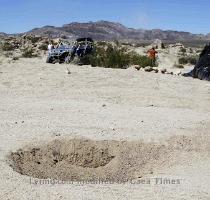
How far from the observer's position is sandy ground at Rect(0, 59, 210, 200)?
7348mm

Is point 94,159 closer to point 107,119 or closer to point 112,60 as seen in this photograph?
point 107,119

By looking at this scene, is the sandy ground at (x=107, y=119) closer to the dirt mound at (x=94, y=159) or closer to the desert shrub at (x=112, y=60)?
the dirt mound at (x=94, y=159)

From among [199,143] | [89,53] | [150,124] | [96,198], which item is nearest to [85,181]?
[96,198]

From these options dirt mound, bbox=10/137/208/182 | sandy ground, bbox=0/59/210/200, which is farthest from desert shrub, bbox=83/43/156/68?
dirt mound, bbox=10/137/208/182

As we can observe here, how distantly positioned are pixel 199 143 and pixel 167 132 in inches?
34.2

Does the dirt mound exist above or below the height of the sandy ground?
below

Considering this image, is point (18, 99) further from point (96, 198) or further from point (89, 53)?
point (89, 53)

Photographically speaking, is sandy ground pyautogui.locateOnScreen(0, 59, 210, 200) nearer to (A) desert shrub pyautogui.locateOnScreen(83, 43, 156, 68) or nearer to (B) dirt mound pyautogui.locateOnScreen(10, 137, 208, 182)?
(B) dirt mound pyautogui.locateOnScreen(10, 137, 208, 182)

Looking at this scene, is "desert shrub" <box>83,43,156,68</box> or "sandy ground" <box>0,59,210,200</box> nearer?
"sandy ground" <box>0,59,210,200</box>

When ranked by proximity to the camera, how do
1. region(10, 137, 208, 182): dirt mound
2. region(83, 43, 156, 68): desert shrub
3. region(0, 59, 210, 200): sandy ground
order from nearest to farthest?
region(0, 59, 210, 200): sandy ground
region(10, 137, 208, 182): dirt mound
region(83, 43, 156, 68): desert shrub

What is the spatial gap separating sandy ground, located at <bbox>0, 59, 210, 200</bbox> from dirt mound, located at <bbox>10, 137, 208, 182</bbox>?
0.17m

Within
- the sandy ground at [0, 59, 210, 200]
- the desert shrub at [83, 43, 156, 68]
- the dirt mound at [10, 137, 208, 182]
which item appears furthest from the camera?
the desert shrub at [83, 43, 156, 68]

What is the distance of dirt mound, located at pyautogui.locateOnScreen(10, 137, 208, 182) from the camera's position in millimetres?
8375

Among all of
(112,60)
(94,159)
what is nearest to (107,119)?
(94,159)
